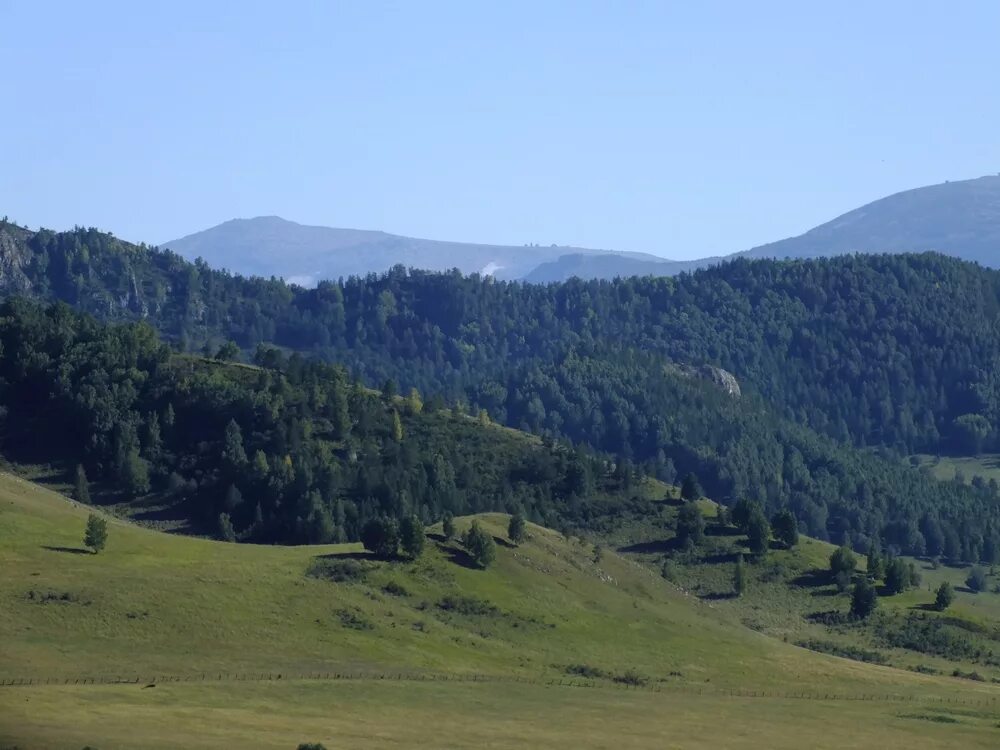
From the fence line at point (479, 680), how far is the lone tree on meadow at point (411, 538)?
30195mm

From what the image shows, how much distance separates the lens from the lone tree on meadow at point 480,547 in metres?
174

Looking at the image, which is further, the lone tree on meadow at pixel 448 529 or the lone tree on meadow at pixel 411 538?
the lone tree on meadow at pixel 448 529

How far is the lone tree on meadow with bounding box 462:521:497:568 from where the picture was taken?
174m

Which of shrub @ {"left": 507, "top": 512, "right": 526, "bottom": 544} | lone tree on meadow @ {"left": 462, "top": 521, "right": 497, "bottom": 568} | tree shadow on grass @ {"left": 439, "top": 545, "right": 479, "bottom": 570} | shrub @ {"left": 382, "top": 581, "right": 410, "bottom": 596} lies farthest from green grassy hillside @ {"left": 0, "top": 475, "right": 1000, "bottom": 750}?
shrub @ {"left": 507, "top": 512, "right": 526, "bottom": 544}

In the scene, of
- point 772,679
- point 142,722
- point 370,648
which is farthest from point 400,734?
point 772,679

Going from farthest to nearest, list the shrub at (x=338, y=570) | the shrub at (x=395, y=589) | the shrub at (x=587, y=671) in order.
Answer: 1. the shrub at (x=338, y=570)
2. the shrub at (x=395, y=589)
3. the shrub at (x=587, y=671)

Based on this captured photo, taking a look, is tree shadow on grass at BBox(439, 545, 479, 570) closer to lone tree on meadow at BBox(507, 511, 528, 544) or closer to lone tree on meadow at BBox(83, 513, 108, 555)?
lone tree on meadow at BBox(507, 511, 528, 544)

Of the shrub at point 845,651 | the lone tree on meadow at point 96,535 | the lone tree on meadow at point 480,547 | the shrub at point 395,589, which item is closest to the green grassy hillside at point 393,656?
the shrub at point 395,589

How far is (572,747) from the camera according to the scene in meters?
110

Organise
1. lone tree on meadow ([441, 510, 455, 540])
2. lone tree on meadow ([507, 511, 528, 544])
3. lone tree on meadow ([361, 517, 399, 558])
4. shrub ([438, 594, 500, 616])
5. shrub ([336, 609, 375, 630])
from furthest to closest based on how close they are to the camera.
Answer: lone tree on meadow ([507, 511, 528, 544]), lone tree on meadow ([441, 510, 455, 540]), lone tree on meadow ([361, 517, 399, 558]), shrub ([438, 594, 500, 616]), shrub ([336, 609, 375, 630])

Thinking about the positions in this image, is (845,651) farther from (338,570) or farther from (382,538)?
(338,570)

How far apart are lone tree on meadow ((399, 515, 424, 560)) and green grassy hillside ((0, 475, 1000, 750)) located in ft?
5.86

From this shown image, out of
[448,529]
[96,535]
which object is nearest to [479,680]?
[96,535]

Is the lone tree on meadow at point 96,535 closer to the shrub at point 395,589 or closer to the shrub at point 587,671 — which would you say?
the shrub at point 395,589
